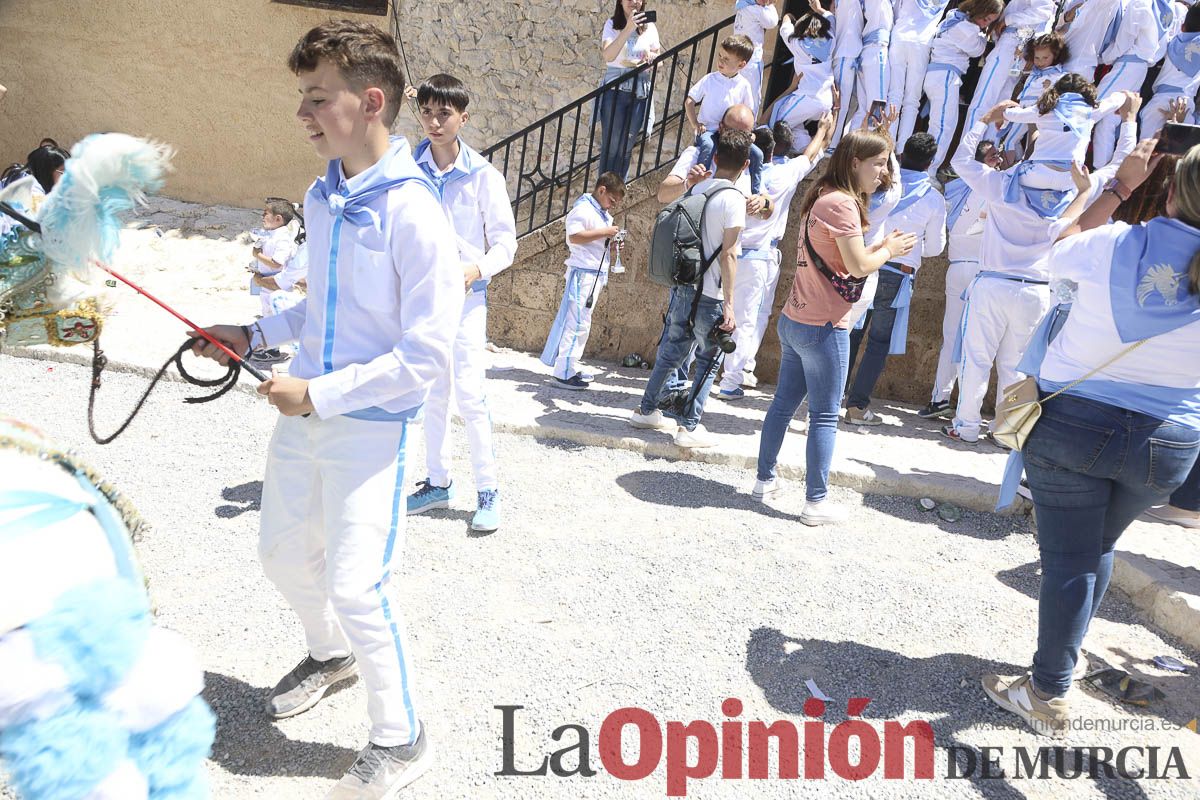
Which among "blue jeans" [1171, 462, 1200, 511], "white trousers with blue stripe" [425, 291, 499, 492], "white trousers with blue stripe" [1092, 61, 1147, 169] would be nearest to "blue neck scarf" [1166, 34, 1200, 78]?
"white trousers with blue stripe" [1092, 61, 1147, 169]

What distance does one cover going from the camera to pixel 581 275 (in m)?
6.85

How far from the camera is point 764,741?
116 inches

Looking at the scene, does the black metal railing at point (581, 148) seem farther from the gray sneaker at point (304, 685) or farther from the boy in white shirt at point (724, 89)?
the gray sneaker at point (304, 685)

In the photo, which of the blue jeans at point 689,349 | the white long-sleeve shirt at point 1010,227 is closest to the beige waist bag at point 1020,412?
the blue jeans at point 689,349

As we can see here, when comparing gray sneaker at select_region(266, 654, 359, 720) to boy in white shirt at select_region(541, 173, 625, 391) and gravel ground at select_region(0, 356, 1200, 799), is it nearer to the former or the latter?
gravel ground at select_region(0, 356, 1200, 799)

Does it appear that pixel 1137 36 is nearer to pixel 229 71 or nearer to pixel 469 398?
pixel 469 398

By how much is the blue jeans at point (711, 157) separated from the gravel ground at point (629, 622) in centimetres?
235

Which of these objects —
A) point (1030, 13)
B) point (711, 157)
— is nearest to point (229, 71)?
point (711, 157)

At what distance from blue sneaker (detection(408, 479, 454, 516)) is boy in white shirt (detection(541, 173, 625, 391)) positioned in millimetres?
2440

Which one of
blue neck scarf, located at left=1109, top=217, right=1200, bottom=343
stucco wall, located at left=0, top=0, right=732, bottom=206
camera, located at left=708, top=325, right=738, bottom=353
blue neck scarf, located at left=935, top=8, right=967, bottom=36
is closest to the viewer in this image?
blue neck scarf, located at left=1109, top=217, right=1200, bottom=343

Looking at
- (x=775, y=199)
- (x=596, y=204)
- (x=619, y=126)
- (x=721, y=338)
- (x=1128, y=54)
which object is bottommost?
(x=721, y=338)

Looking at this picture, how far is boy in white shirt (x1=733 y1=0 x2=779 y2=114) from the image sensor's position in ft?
24.2

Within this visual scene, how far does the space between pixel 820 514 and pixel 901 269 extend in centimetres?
237

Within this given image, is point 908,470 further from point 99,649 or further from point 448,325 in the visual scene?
point 99,649
